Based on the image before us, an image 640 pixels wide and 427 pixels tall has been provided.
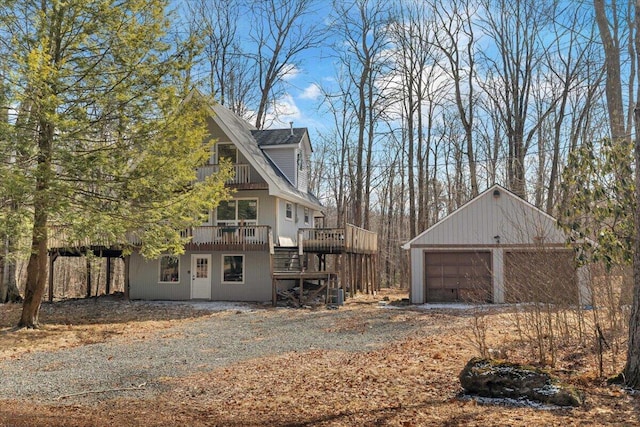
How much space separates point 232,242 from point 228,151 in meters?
4.08

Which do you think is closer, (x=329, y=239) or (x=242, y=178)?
(x=329, y=239)

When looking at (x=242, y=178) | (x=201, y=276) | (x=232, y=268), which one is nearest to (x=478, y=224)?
(x=242, y=178)

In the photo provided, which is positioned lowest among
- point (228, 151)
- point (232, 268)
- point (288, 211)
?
point (232, 268)

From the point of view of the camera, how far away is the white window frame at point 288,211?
21094 millimetres

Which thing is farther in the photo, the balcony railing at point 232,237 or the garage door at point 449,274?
the balcony railing at point 232,237

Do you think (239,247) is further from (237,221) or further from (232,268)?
(237,221)

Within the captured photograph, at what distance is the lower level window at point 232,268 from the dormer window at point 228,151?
3.89m

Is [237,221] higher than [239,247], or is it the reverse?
[237,221]

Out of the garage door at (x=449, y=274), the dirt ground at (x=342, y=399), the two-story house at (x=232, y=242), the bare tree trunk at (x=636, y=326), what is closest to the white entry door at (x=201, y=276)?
the two-story house at (x=232, y=242)

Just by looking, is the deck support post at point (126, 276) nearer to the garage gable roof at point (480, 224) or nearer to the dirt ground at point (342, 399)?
the dirt ground at point (342, 399)

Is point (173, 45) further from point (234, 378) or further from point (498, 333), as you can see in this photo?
point (498, 333)

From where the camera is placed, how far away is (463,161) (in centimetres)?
3319

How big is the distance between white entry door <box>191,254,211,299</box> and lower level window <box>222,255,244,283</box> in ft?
2.07

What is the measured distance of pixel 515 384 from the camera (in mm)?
5738
